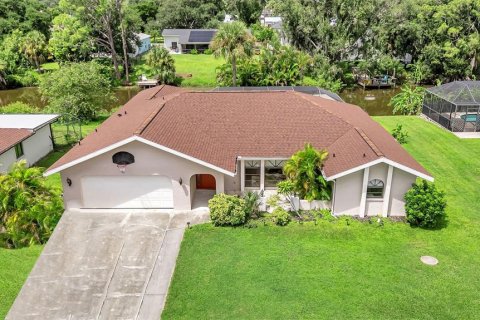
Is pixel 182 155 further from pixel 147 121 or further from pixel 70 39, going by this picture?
pixel 70 39

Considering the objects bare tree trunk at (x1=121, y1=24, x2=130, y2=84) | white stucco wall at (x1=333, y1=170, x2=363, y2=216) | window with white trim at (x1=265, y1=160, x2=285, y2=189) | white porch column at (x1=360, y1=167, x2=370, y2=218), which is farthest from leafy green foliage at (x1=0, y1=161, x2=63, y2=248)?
bare tree trunk at (x1=121, y1=24, x2=130, y2=84)

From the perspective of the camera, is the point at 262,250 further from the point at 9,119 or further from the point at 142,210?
the point at 9,119

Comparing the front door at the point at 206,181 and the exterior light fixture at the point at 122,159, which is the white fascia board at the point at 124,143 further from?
the front door at the point at 206,181

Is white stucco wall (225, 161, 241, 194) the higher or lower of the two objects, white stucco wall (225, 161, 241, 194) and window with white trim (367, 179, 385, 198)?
the lower

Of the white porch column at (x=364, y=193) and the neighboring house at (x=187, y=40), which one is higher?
the neighboring house at (x=187, y=40)

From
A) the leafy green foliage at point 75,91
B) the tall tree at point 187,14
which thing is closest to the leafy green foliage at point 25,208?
the leafy green foliage at point 75,91

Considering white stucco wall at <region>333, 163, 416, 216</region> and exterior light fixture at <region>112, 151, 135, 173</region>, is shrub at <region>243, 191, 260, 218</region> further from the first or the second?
exterior light fixture at <region>112, 151, 135, 173</region>

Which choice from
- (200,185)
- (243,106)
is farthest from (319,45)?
(200,185)
